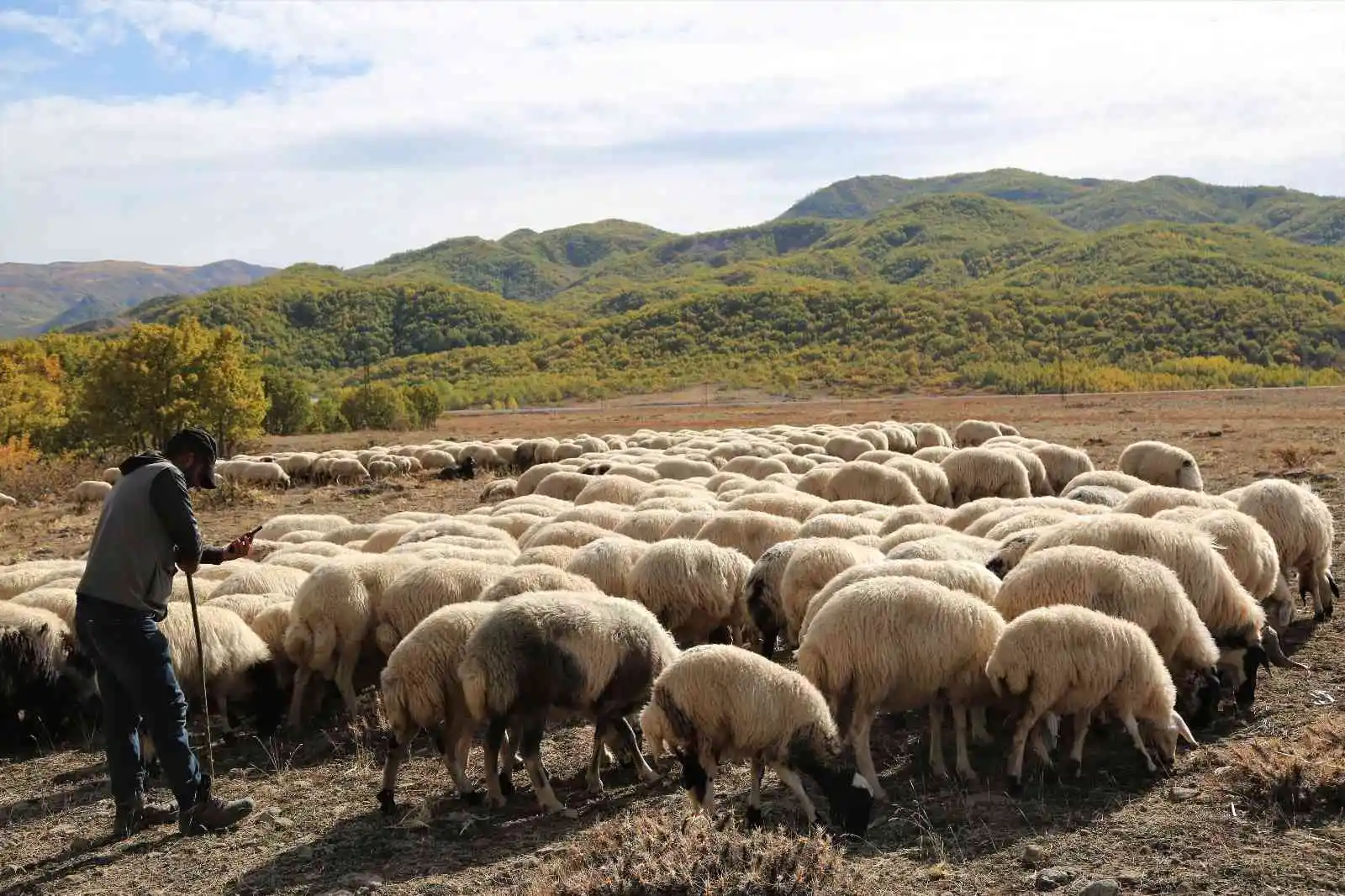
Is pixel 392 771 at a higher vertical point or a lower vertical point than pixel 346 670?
lower

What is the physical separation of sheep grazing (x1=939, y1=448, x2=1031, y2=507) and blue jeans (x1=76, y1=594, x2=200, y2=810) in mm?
11962

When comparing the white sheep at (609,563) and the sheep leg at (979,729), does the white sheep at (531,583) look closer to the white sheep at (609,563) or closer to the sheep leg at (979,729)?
the white sheep at (609,563)

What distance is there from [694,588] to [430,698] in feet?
9.49

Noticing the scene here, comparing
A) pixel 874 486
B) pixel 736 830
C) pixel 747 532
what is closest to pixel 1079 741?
pixel 736 830

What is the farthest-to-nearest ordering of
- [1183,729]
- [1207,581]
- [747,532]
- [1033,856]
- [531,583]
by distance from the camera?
[747,532]
[531,583]
[1207,581]
[1183,729]
[1033,856]

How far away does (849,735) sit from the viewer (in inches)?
274

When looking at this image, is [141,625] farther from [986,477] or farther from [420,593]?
[986,477]

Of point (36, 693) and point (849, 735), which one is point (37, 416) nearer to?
point (36, 693)

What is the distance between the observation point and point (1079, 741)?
6.75 meters

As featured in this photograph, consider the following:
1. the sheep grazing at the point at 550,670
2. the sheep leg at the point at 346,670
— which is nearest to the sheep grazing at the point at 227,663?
the sheep leg at the point at 346,670

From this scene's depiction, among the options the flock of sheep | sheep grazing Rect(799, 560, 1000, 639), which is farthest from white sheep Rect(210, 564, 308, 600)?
sheep grazing Rect(799, 560, 1000, 639)

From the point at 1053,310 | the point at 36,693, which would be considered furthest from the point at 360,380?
the point at 36,693

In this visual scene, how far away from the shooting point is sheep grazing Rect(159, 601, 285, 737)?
27.3ft

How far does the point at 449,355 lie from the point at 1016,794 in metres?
107
